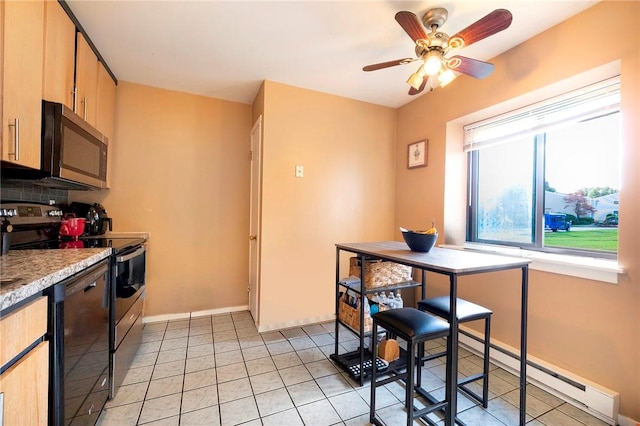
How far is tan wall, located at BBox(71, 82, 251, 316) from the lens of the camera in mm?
2689

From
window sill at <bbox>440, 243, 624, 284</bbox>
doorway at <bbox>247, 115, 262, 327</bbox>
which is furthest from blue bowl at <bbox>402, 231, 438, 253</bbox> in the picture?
doorway at <bbox>247, 115, 262, 327</bbox>

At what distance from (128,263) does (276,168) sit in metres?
1.44

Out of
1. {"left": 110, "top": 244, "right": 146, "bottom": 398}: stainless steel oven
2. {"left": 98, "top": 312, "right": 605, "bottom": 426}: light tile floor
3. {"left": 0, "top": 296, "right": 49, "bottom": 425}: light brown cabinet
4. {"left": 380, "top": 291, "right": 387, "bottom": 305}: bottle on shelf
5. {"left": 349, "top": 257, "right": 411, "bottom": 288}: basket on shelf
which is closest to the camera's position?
{"left": 0, "top": 296, "right": 49, "bottom": 425}: light brown cabinet

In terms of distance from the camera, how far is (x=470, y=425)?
1.48 m

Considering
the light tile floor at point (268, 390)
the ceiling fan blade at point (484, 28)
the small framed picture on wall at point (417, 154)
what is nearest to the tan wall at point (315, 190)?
the small framed picture on wall at point (417, 154)

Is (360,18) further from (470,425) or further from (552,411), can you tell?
(552,411)

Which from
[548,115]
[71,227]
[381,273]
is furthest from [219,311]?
[548,115]

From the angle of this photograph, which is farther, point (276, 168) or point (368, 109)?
point (368, 109)

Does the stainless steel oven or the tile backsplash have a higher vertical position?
the tile backsplash

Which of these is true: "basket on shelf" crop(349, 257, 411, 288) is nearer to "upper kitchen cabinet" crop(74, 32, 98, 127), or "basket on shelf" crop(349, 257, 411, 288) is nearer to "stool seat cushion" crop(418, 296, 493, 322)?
"stool seat cushion" crop(418, 296, 493, 322)

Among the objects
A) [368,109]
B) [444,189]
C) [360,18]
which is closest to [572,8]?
[360,18]

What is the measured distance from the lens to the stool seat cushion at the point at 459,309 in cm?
146

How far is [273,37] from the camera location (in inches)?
77.4

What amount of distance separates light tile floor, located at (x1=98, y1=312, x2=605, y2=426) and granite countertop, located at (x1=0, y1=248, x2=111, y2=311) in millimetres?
942
